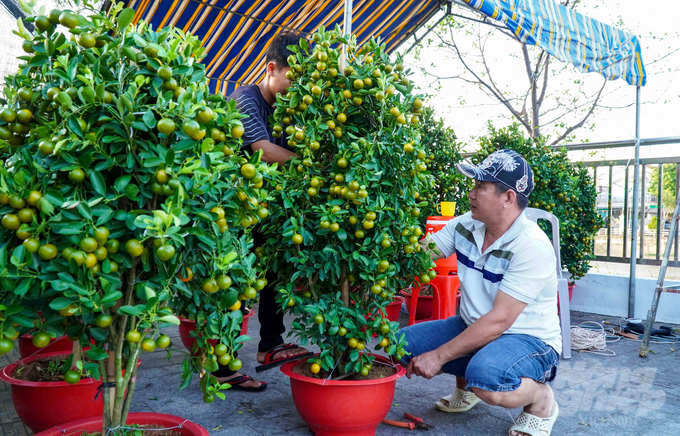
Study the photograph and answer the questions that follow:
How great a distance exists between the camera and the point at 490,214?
8.57 ft

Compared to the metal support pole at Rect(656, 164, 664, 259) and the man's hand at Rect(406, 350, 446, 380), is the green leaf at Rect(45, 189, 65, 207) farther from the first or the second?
the metal support pole at Rect(656, 164, 664, 259)

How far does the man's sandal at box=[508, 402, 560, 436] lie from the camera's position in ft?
7.83

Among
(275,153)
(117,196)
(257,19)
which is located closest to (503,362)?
(275,153)

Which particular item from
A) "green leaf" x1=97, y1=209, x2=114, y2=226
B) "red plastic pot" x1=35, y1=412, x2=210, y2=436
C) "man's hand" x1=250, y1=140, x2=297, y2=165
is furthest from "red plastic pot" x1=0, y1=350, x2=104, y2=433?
"man's hand" x1=250, y1=140, x2=297, y2=165

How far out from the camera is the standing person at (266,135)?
8.86 feet

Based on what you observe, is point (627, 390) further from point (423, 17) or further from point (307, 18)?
point (307, 18)

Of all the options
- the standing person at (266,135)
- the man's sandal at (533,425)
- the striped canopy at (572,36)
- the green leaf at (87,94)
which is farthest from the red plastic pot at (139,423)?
the striped canopy at (572,36)

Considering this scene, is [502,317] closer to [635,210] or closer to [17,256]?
[17,256]

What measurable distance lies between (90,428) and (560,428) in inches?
88.3

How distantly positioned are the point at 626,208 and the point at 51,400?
5.92 meters

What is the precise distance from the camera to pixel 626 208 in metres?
5.76

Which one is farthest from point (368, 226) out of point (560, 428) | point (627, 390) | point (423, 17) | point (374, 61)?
point (423, 17)

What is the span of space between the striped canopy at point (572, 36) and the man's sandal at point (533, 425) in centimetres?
295

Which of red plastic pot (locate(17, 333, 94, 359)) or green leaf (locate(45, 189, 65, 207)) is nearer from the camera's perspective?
green leaf (locate(45, 189, 65, 207))
